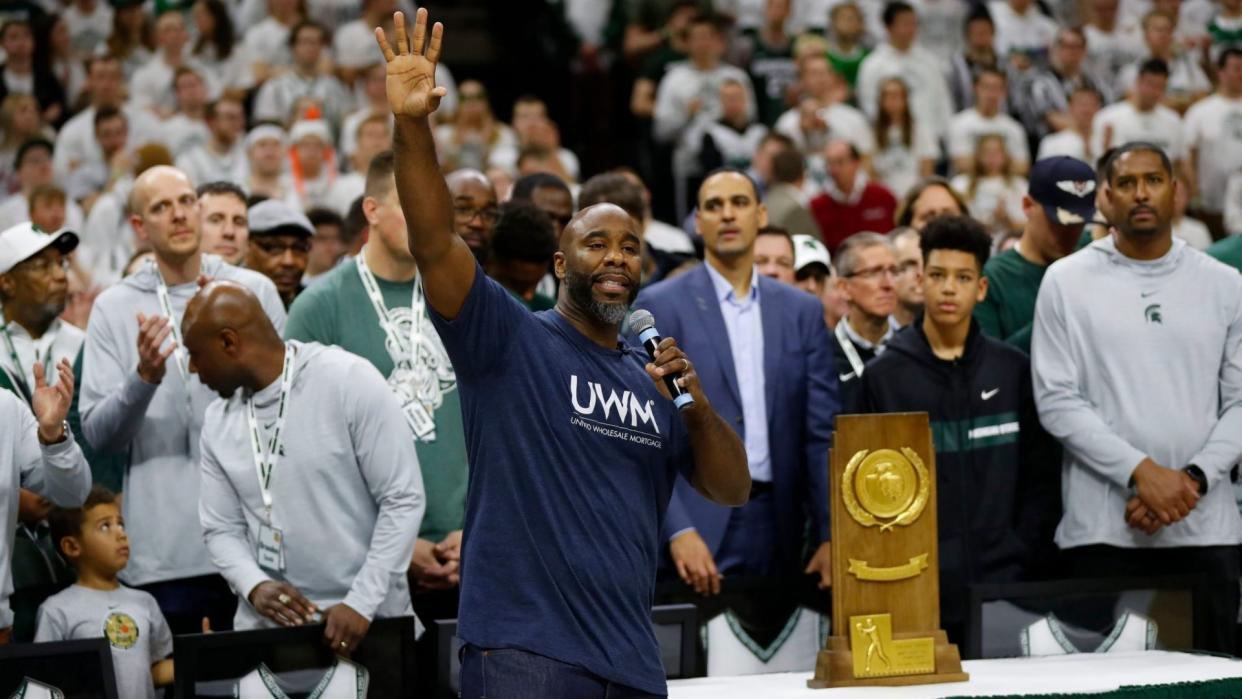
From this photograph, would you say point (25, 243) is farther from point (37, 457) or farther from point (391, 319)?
point (391, 319)

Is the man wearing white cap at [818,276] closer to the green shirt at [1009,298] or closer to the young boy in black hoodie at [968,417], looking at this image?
the green shirt at [1009,298]

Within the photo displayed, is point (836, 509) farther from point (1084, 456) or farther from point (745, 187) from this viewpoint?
point (745, 187)

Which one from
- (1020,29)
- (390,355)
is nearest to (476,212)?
(390,355)

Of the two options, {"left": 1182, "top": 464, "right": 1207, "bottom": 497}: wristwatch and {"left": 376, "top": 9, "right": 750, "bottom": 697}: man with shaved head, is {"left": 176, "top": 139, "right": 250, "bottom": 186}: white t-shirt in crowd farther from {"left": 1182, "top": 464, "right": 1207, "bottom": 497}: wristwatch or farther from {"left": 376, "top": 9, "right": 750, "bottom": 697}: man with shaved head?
{"left": 376, "top": 9, "right": 750, "bottom": 697}: man with shaved head

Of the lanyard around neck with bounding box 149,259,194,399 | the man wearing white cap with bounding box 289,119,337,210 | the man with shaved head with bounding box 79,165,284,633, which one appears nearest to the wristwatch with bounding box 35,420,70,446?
the man with shaved head with bounding box 79,165,284,633

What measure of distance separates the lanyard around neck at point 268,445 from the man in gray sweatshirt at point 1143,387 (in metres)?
2.67

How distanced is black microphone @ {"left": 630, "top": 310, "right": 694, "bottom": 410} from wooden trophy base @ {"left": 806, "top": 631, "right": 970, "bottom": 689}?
50.7 inches

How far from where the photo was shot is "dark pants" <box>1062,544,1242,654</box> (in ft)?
19.5

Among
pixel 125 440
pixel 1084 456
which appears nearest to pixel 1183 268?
pixel 1084 456

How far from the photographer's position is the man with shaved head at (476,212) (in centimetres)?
657

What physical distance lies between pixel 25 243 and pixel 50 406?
101 centimetres

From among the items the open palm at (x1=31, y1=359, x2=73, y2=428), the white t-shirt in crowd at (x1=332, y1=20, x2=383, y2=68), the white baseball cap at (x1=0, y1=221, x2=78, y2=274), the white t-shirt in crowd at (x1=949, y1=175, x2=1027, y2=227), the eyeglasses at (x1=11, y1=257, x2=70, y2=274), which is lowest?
the open palm at (x1=31, y1=359, x2=73, y2=428)

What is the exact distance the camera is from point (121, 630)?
5.57m

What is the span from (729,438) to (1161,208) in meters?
2.70
